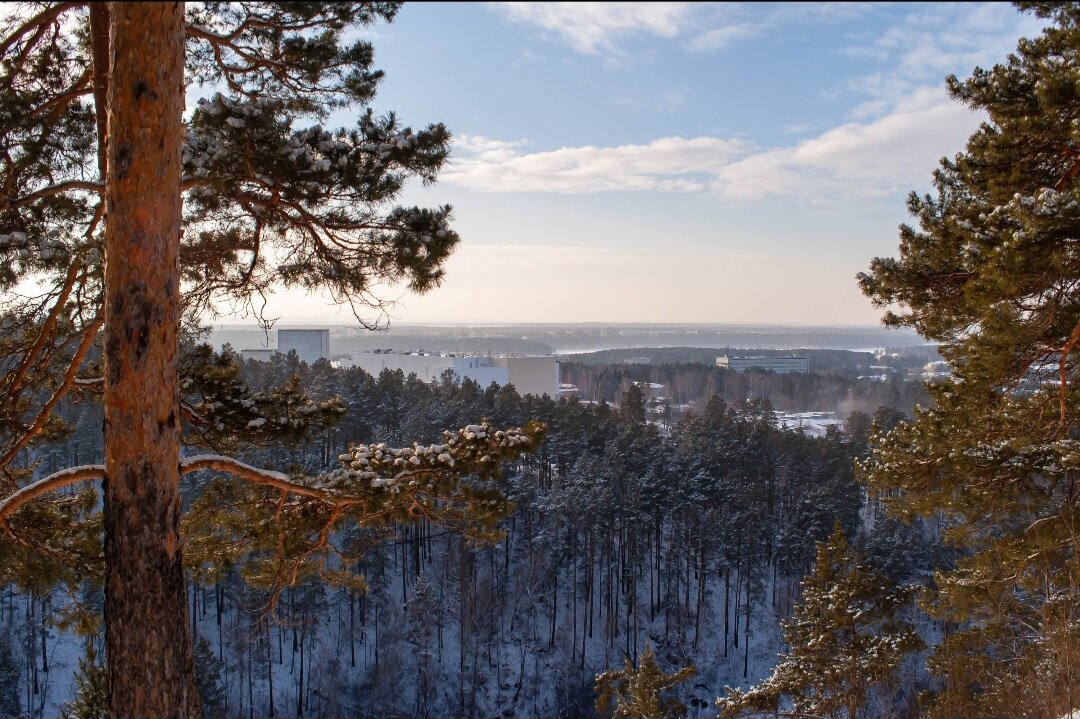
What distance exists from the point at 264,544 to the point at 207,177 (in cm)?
243

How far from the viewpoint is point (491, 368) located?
47.6 meters

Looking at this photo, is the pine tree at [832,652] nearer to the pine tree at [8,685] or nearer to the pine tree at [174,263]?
the pine tree at [174,263]

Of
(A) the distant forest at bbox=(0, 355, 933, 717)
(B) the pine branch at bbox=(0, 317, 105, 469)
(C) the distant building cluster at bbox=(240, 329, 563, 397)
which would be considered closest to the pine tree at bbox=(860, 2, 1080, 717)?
(B) the pine branch at bbox=(0, 317, 105, 469)

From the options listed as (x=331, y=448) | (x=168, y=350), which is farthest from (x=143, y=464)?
(x=331, y=448)

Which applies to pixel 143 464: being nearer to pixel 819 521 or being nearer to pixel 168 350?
pixel 168 350

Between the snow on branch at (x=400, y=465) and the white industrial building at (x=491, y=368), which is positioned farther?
the white industrial building at (x=491, y=368)

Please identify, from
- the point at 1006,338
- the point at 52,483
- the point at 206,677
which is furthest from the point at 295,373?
the point at 206,677

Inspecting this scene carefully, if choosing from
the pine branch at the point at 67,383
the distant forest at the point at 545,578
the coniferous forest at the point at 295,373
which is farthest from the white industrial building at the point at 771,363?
the pine branch at the point at 67,383

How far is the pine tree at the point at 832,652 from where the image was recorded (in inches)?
423

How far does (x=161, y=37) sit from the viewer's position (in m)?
3.26

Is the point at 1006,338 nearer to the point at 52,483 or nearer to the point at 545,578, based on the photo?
the point at 52,483

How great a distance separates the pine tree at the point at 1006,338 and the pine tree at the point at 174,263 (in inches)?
141

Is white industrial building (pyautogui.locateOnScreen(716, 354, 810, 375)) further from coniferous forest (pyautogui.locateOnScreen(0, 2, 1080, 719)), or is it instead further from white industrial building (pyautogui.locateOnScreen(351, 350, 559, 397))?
coniferous forest (pyautogui.locateOnScreen(0, 2, 1080, 719))

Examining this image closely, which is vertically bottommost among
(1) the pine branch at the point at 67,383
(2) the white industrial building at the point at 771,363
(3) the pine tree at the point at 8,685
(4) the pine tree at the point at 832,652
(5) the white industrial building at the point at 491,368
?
(3) the pine tree at the point at 8,685
